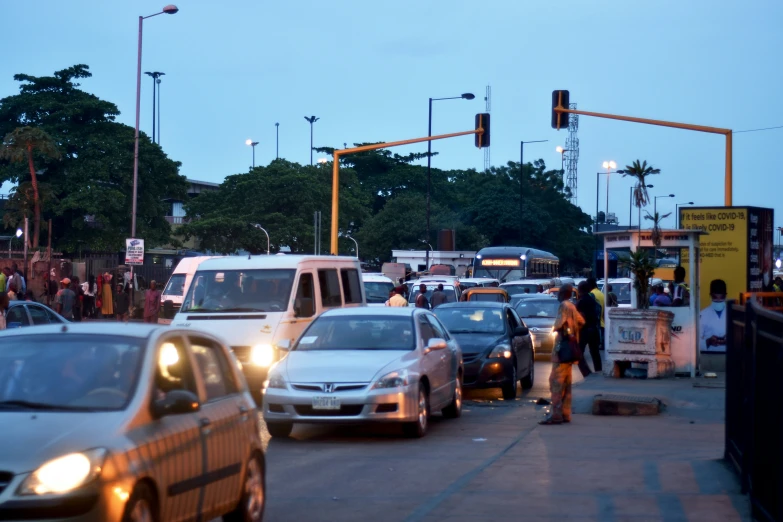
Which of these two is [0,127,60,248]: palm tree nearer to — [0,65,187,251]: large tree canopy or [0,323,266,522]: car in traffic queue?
[0,65,187,251]: large tree canopy

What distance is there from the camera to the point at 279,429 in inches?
499

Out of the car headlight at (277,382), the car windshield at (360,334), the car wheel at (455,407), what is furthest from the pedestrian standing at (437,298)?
the car headlight at (277,382)

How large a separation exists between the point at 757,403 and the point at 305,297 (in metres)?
10.0

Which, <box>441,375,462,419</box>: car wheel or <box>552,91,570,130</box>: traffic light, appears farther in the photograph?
<box>552,91,570,130</box>: traffic light

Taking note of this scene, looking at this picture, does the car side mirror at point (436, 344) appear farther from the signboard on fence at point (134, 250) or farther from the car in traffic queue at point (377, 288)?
the signboard on fence at point (134, 250)

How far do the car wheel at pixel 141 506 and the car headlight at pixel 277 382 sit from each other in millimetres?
6333

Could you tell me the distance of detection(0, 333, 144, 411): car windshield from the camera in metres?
6.18

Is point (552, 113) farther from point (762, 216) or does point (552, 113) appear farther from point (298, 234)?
point (298, 234)

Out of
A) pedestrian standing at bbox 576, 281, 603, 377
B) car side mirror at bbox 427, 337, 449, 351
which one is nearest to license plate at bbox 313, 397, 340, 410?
car side mirror at bbox 427, 337, 449, 351

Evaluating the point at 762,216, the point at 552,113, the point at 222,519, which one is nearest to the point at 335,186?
the point at 552,113

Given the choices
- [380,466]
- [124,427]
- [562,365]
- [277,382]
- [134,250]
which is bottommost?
[380,466]

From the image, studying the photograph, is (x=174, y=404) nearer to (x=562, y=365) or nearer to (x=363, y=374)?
(x=363, y=374)

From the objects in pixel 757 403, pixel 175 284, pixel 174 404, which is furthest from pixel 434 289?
A: pixel 174 404

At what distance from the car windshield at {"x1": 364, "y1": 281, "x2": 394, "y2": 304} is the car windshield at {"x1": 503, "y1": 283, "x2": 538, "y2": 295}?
15.8ft
